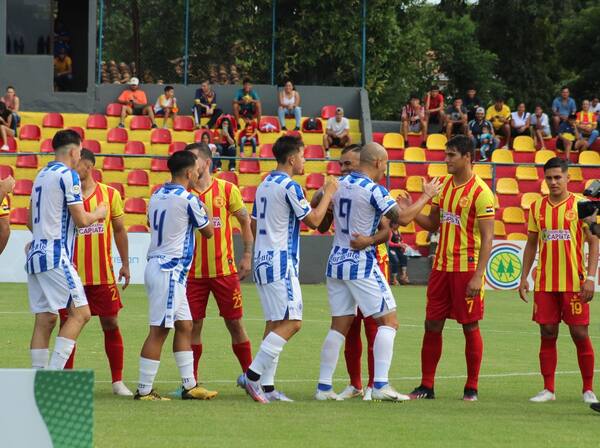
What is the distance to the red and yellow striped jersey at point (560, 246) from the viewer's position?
417 inches

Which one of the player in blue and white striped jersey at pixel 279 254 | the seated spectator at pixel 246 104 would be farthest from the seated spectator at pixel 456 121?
the player in blue and white striped jersey at pixel 279 254

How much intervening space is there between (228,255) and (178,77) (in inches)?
1305

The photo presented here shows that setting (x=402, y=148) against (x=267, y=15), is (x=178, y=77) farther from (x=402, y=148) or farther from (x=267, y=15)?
(x=402, y=148)

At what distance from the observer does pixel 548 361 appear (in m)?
10.5

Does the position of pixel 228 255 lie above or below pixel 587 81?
below

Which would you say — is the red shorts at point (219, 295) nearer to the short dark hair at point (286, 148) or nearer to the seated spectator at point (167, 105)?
the short dark hair at point (286, 148)

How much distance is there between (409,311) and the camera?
19.6m

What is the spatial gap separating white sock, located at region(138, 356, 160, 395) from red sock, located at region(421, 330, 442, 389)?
2.24 metres

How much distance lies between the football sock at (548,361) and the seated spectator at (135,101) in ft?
65.8

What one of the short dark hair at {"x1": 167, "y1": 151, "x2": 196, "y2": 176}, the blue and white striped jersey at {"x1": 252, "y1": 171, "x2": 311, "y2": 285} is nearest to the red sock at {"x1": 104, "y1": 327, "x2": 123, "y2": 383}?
the blue and white striped jersey at {"x1": 252, "y1": 171, "x2": 311, "y2": 285}

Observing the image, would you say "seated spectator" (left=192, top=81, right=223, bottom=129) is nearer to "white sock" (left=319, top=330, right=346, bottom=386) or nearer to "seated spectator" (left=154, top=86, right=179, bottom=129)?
"seated spectator" (left=154, top=86, right=179, bottom=129)

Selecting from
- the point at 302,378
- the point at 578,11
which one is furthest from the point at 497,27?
the point at 302,378

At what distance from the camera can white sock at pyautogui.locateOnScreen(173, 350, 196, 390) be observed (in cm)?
1002

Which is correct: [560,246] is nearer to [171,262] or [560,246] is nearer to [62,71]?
[171,262]
